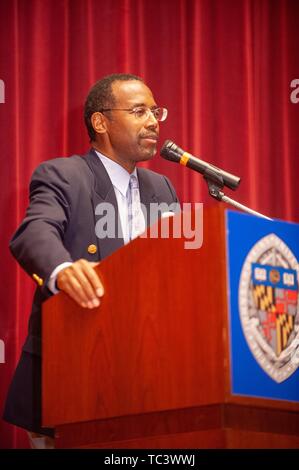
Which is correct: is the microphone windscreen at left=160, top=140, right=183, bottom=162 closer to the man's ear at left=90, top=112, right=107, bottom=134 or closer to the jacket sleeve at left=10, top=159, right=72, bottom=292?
the jacket sleeve at left=10, top=159, right=72, bottom=292

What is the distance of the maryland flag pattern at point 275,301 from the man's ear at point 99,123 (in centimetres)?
134

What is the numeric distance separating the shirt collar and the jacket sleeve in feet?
0.84

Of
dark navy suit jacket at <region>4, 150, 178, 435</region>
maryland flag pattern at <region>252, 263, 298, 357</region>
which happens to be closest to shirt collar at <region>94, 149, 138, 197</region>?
dark navy suit jacket at <region>4, 150, 178, 435</region>

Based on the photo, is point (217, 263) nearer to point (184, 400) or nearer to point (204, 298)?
point (204, 298)

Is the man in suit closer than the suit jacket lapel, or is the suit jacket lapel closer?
Answer: the man in suit

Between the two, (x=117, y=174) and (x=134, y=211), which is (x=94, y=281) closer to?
(x=134, y=211)

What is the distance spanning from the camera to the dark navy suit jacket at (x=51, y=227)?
2.03 m

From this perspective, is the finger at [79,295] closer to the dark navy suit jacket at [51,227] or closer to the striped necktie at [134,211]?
the dark navy suit jacket at [51,227]

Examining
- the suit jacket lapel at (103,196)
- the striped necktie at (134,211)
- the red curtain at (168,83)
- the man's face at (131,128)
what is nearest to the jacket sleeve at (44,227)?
the suit jacket lapel at (103,196)

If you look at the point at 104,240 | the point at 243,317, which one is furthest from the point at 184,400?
the point at 104,240

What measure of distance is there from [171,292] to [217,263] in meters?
0.14

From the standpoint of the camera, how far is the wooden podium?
4.62 feet

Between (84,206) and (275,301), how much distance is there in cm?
91

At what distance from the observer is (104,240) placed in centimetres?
220
